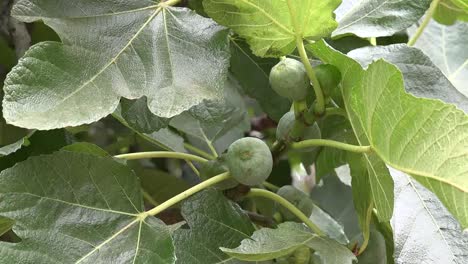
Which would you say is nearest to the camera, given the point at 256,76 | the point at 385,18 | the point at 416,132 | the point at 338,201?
the point at 416,132

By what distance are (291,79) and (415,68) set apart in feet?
0.50

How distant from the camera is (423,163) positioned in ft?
2.07

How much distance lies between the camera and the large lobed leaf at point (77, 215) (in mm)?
682

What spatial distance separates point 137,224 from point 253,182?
137mm

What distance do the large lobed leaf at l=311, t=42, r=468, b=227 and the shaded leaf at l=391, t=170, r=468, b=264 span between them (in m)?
0.08

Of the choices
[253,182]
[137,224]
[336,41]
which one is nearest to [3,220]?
[137,224]

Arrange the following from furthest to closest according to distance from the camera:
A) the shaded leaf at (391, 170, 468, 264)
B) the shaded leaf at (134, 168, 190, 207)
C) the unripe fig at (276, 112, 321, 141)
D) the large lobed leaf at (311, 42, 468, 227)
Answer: the shaded leaf at (134, 168, 190, 207) < the unripe fig at (276, 112, 321, 141) < the shaded leaf at (391, 170, 468, 264) < the large lobed leaf at (311, 42, 468, 227)

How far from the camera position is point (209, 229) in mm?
783

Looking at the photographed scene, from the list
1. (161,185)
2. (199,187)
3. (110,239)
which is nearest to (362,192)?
(199,187)

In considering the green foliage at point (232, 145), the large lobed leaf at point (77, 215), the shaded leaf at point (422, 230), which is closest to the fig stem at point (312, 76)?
the green foliage at point (232, 145)

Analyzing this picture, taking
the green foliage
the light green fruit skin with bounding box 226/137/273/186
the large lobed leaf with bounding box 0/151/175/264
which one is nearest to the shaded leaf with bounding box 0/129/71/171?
the green foliage

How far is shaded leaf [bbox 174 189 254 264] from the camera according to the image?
750 mm

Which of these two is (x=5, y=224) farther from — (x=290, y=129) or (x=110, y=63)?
(x=290, y=129)

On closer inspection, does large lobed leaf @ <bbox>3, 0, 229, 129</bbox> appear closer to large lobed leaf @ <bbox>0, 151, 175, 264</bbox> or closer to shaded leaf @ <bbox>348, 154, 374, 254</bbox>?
large lobed leaf @ <bbox>0, 151, 175, 264</bbox>
